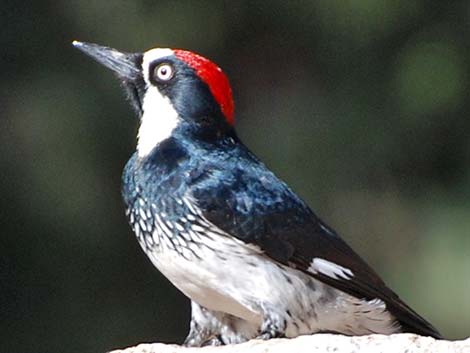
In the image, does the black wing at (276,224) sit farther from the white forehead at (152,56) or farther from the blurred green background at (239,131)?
the blurred green background at (239,131)

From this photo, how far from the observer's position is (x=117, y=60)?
7.20 metres

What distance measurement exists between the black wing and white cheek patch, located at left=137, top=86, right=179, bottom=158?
22 cm

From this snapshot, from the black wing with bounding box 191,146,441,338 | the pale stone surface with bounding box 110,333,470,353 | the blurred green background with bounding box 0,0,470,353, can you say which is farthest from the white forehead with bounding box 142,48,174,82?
the blurred green background with bounding box 0,0,470,353

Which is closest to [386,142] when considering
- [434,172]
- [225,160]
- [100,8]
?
[434,172]

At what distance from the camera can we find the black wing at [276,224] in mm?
6820

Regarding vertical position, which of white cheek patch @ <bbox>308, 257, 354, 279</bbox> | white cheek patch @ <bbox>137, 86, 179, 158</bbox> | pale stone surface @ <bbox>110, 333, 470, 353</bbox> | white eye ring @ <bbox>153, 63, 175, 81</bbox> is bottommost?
pale stone surface @ <bbox>110, 333, 470, 353</bbox>

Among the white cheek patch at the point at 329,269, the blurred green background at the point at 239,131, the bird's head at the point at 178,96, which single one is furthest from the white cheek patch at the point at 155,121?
the blurred green background at the point at 239,131

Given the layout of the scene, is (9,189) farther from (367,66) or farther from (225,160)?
(225,160)

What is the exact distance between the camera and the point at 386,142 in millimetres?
9828

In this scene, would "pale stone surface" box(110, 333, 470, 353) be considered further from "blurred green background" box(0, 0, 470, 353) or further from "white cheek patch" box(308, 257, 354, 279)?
"blurred green background" box(0, 0, 470, 353)

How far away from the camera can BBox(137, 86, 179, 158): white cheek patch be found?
278 inches

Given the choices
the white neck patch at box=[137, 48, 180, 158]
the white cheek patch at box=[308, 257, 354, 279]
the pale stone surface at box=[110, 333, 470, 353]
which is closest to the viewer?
the pale stone surface at box=[110, 333, 470, 353]

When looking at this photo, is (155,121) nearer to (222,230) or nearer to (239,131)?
(222,230)

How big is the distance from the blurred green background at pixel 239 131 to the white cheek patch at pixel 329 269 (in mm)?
2526
